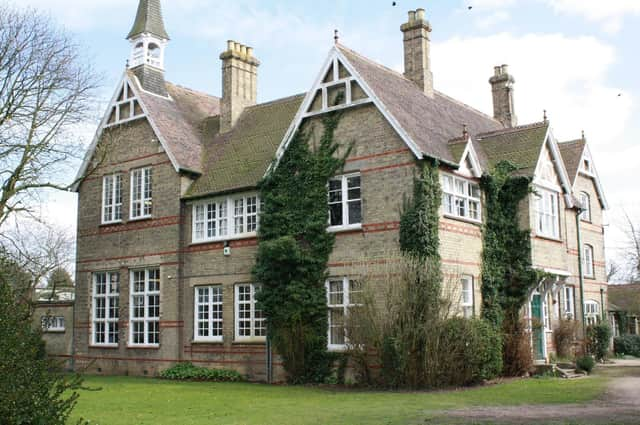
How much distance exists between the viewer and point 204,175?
94.8ft

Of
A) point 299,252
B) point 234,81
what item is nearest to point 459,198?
point 299,252

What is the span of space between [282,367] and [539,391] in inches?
352

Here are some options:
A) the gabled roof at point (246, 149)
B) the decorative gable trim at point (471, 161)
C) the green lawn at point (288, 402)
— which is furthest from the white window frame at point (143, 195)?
the decorative gable trim at point (471, 161)

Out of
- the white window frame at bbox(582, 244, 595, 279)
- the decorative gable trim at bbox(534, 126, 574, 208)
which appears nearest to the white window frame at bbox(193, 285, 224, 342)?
the decorative gable trim at bbox(534, 126, 574, 208)

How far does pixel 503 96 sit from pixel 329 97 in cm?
1381

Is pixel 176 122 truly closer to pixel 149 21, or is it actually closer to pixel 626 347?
pixel 149 21

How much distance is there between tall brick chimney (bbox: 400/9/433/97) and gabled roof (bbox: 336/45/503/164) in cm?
54

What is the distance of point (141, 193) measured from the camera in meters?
29.9

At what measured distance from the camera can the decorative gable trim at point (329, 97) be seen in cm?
2327

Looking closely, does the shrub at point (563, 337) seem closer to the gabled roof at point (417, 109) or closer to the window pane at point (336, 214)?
the gabled roof at point (417, 109)

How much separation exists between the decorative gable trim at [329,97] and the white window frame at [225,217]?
1.79 meters

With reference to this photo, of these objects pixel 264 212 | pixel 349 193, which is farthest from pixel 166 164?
pixel 349 193

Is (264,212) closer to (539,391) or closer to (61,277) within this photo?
(539,391)

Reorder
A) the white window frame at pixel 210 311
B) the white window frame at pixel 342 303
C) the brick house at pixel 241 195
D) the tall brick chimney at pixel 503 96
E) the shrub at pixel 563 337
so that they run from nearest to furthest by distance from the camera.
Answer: the white window frame at pixel 342 303, the brick house at pixel 241 195, the white window frame at pixel 210 311, the shrub at pixel 563 337, the tall brick chimney at pixel 503 96
